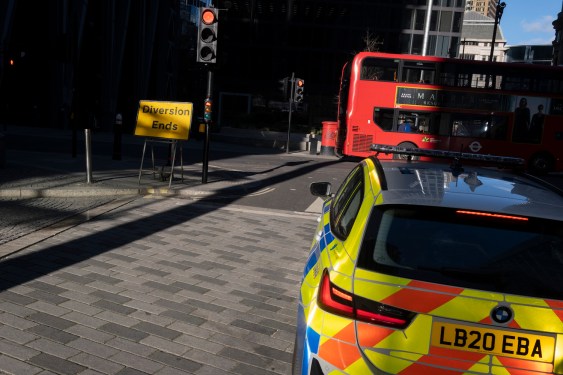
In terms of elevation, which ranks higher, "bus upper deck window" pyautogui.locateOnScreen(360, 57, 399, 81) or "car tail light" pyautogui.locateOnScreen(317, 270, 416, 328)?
"bus upper deck window" pyautogui.locateOnScreen(360, 57, 399, 81)

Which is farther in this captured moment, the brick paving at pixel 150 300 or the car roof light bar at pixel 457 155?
the brick paving at pixel 150 300

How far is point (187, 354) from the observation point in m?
3.96

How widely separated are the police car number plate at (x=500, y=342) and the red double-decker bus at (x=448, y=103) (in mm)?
17028

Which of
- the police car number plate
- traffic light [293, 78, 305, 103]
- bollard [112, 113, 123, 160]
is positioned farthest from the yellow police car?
traffic light [293, 78, 305, 103]

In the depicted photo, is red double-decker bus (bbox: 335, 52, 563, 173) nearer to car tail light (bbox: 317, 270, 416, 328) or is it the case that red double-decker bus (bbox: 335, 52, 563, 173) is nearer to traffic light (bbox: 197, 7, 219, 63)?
traffic light (bbox: 197, 7, 219, 63)

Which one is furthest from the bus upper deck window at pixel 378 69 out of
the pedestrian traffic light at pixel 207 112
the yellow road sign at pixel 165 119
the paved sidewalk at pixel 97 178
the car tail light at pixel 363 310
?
the car tail light at pixel 363 310

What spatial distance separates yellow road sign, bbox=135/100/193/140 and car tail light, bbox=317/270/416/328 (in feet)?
31.3

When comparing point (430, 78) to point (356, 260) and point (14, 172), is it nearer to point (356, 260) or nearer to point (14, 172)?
point (14, 172)

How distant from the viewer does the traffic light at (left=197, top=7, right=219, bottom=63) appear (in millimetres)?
11844

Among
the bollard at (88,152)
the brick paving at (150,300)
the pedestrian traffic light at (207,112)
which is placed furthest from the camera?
the pedestrian traffic light at (207,112)

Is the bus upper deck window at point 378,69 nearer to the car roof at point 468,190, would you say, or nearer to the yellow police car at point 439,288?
Answer: the car roof at point 468,190

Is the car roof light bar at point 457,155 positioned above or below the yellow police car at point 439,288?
above

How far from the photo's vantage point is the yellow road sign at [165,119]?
11.8 m

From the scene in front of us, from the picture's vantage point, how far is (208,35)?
11867mm
